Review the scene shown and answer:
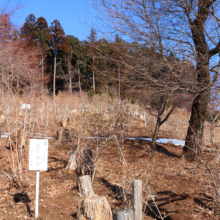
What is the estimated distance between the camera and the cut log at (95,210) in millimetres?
3742

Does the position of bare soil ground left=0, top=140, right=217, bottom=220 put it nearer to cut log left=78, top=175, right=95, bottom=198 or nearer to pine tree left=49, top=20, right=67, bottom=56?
cut log left=78, top=175, right=95, bottom=198

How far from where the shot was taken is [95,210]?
148 inches

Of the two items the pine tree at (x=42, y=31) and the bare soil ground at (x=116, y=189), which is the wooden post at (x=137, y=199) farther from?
the pine tree at (x=42, y=31)

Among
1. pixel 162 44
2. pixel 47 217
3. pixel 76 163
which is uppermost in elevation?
pixel 162 44

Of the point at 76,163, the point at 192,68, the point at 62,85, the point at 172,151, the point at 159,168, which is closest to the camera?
the point at 192,68

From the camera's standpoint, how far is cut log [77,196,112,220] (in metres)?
3.74

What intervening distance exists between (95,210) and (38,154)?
124cm

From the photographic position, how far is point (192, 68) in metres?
6.02

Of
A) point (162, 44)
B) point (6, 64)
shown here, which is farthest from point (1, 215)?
point (6, 64)

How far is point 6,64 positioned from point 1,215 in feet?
20.4

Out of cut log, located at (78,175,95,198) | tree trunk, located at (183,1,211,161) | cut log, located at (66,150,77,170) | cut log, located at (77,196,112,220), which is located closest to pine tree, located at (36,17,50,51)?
cut log, located at (66,150,77,170)

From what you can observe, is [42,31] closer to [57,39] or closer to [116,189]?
[57,39]

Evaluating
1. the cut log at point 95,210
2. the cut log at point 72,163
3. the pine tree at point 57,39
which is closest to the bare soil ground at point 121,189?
the cut log at point 72,163

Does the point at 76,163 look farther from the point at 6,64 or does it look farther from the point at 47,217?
the point at 6,64
